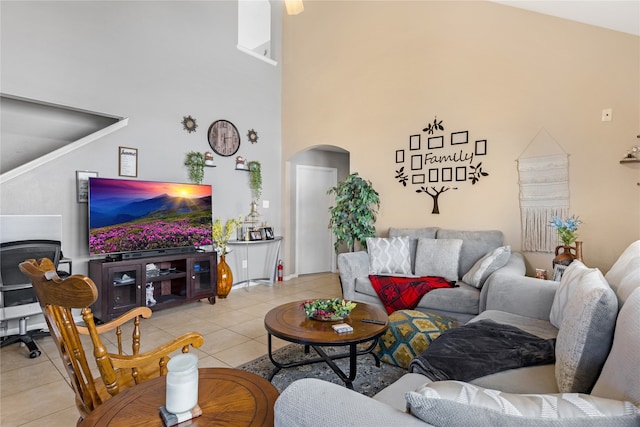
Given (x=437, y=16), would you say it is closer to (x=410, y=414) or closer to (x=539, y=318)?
(x=539, y=318)

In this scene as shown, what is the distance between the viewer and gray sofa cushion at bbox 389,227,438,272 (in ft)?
12.9

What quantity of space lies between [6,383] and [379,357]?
2.60 m

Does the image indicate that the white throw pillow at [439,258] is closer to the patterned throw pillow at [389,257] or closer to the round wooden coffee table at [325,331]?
the patterned throw pillow at [389,257]

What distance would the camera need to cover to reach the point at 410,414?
0.83 metres

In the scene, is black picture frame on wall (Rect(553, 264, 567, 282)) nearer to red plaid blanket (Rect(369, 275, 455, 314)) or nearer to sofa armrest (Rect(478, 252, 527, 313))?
sofa armrest (Rect(478, 252, 527, 313))

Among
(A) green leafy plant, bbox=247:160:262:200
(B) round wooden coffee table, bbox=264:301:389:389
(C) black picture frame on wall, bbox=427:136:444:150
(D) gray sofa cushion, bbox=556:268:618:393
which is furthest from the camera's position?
(A) green leafy plant, bbox=247:160:262:200

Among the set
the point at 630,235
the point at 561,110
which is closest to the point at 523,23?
the point at 561,110

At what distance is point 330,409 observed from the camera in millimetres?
851

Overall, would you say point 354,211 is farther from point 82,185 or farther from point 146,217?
point 82,185

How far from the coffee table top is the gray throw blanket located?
1.43 ft

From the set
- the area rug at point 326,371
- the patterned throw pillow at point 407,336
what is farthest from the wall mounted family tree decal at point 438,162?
the area rug at point 326,371

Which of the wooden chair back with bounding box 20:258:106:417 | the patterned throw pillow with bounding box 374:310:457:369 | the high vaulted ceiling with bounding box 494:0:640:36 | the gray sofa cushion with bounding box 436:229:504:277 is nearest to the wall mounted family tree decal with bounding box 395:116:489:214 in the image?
the gray sofa cushion with bounding box 436:229:504:277

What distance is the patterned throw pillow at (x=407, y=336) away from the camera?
2427 mm

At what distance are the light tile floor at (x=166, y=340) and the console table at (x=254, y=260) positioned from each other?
0.23 m
